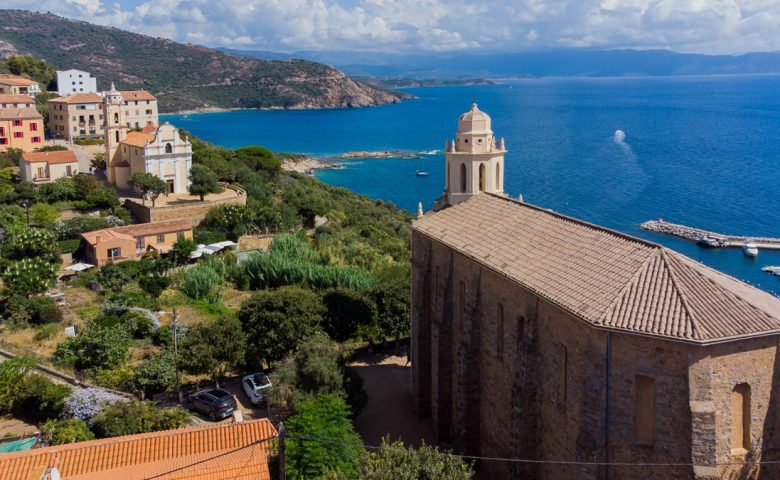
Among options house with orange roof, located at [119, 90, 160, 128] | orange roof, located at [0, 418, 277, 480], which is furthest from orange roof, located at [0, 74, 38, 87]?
orange roof, located at [0, 418, 277, 480]

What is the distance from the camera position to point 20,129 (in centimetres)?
6956

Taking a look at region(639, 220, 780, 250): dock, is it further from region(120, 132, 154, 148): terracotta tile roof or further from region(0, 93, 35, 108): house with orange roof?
region(0, 93, 35, 108): house with orange roof

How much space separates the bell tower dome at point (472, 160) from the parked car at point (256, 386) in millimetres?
10199

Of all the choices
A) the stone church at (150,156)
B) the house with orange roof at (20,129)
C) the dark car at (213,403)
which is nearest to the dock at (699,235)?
the stone church at (150,156)

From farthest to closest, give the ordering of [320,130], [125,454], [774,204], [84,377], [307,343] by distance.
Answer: [320,130]
[774,204]
[84,377]
[307,343]
[125,454]

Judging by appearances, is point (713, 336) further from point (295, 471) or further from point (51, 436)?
point (51, 436)

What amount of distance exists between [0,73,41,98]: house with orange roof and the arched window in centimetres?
8740

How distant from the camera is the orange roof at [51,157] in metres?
59.0

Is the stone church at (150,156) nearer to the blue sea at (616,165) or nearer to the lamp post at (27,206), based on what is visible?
the lamp post at (27,206)

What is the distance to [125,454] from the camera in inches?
768

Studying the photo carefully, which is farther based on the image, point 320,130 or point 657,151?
point 320,130

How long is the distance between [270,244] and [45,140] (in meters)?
36.9

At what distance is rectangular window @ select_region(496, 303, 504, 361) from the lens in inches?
845

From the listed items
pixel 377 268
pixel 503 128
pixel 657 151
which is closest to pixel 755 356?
pixel 377 268
